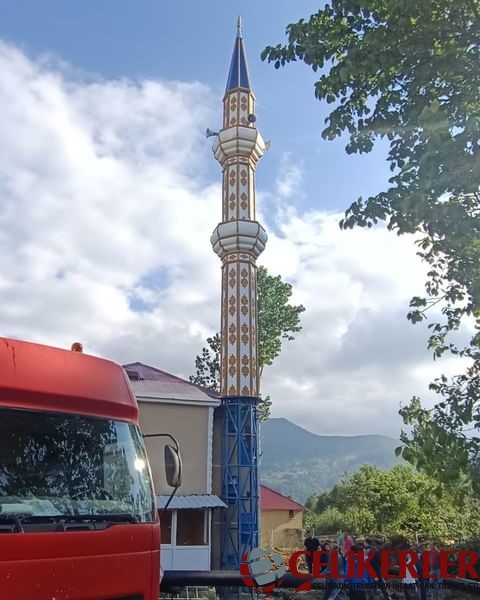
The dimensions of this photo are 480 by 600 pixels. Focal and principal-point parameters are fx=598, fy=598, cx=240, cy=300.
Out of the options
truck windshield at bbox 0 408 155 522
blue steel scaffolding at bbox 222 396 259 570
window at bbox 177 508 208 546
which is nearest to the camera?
truck windshield at bbox 0 408 155 522

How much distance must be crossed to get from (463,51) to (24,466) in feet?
16.2

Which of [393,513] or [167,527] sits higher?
[393,513]

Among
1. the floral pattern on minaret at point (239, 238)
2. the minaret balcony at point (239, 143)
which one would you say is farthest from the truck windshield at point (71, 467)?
the minaret balcony at point (239, 143)

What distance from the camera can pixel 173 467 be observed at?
4875mm

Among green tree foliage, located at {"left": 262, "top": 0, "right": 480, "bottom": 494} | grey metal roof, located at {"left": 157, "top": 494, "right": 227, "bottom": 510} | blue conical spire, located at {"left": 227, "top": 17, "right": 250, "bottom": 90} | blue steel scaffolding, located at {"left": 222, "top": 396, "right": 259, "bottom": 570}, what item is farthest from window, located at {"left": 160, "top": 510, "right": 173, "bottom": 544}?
blue conical spire, located at {"left": 227, "top": 17, "right": 250, "bottom": 90}

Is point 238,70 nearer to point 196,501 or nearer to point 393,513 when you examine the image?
point 196,501

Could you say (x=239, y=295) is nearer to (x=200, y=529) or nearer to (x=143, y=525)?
(x=200, y=529)

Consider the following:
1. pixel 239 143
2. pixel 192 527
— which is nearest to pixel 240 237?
pixel 239 143

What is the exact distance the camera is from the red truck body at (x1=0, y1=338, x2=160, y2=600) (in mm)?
3506

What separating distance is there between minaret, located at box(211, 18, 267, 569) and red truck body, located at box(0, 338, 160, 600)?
1406cm

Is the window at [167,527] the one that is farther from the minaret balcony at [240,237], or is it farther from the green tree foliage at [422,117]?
the green tree foliage at [422,117]

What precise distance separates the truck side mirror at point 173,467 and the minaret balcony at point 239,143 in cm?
1763

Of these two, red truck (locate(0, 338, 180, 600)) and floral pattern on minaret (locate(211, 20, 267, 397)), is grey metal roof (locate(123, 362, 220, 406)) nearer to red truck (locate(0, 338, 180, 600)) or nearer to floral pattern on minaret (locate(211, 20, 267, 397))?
floral pattern on minaret (locate(211, 20, 267, 397))

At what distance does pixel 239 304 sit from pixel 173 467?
49.4ft
